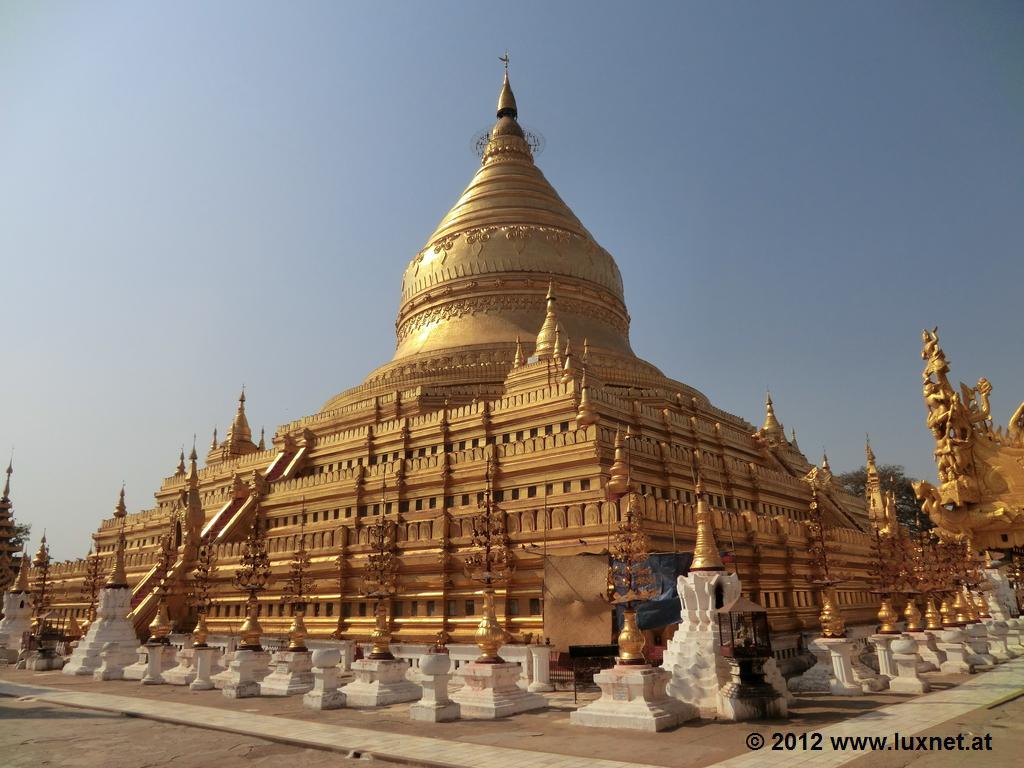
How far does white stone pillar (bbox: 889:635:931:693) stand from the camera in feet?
58.4

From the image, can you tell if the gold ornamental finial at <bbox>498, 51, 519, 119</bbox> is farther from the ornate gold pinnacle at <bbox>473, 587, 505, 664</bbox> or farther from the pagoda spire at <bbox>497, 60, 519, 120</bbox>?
the ornate gold pinnacle at <bbox>473, 587, 505, 664</bbox>

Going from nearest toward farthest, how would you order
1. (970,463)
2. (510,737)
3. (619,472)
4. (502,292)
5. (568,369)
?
(970,463), (510,737), (619,472), (568,369), (502,292)

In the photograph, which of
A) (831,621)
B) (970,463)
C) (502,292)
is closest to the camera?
(970,463)

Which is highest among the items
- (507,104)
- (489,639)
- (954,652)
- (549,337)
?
(507,104)

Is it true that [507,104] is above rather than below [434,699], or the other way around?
above

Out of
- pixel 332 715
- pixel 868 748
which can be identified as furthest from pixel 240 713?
pixel 868 748

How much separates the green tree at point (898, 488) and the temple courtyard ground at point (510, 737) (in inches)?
1899

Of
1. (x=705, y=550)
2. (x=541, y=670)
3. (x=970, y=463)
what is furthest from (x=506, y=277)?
(x=970, y=463)

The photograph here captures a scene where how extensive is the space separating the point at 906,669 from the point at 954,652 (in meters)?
5.55

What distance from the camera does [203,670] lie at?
22484 millimetres

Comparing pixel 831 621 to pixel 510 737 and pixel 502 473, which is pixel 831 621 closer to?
pixel 510 737

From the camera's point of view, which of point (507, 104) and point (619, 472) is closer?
point (619, 472)

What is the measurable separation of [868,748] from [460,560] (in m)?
15.6

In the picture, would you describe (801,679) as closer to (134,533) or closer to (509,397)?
(509,397)
